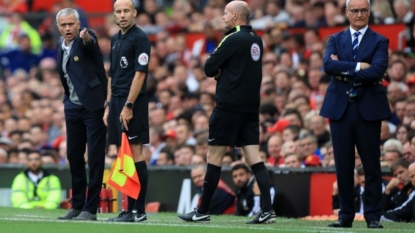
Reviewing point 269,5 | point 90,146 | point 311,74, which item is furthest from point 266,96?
point 90,146

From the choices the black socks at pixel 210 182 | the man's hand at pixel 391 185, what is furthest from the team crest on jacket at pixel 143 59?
the man's hand at pixel 391 185

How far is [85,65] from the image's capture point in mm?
11297

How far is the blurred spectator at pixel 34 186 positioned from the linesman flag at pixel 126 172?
213 inches

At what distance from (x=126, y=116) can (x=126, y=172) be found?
633mm

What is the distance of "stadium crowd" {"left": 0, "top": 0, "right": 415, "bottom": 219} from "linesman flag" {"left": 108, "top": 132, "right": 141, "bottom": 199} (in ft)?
12.6

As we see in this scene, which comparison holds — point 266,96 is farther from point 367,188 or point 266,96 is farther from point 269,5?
point 367,188

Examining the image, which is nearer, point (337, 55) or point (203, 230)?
point (203, 230)

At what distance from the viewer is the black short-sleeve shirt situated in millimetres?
10891

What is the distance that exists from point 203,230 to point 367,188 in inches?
68.6

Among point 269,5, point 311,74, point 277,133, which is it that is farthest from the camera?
point 269,5

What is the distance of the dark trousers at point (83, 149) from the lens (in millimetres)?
11320

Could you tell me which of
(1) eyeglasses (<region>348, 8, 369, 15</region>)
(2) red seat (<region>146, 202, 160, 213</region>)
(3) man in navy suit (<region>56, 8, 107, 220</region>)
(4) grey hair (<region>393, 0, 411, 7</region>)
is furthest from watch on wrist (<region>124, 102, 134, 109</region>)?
(4) grey hair (<region>393, 0, 411, 7</region>)

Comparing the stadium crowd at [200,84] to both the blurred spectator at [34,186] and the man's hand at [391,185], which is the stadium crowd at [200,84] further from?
the blurred spectator at [34,186]

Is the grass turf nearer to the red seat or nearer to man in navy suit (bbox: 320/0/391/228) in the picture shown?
man in navy suit (bbox: 320/0/391/228)
